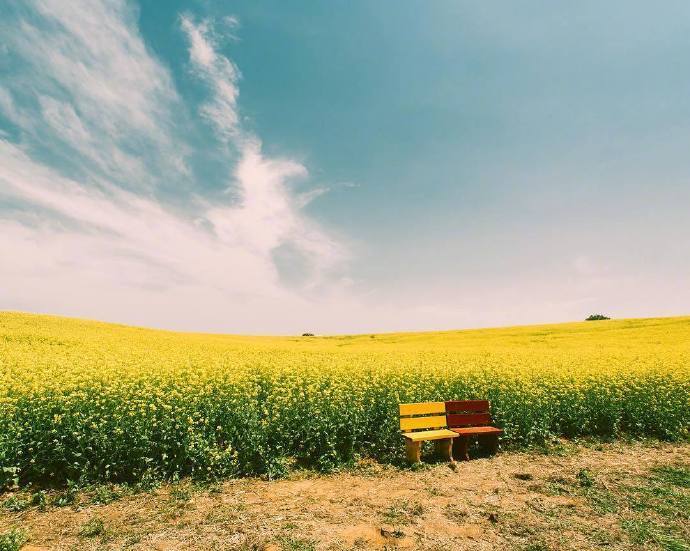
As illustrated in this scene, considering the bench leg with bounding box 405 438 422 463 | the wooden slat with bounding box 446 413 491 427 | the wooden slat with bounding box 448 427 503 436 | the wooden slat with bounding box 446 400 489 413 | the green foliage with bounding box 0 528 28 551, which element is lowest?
the green foliage with bounding box 0 528 28 551

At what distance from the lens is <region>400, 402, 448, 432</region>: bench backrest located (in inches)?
423

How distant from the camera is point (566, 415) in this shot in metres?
12.7

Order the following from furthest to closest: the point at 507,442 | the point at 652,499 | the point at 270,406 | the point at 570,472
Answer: the point at 507,442 → the point at 270,406 → the point at 570,472 → the point at 652,499

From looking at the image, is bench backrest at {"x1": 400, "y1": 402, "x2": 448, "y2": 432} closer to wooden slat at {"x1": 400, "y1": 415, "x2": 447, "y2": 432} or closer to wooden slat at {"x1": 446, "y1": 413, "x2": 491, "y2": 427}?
wooden slat at {"x1": 400, "y1": 415, "x2": 447, "y2": 432}

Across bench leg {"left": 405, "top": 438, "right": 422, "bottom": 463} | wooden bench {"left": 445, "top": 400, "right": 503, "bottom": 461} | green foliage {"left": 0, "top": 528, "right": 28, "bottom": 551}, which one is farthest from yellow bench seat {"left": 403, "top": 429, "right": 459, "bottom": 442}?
green foliage {"left": 0, "top": 528, "right": 28, "bottom": 551}

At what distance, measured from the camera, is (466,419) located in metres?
11.5

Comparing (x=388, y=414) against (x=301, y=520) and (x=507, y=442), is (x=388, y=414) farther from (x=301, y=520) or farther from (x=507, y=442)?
(x=301, y=520)

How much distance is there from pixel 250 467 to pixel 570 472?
6435 mm

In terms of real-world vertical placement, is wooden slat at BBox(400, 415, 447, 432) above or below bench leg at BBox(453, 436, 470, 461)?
above

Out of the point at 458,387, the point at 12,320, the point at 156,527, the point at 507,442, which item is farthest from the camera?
the point at 12,320

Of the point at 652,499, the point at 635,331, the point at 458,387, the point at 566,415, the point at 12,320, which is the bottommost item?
the point at 652,499

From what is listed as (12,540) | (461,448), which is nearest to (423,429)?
(461,448)

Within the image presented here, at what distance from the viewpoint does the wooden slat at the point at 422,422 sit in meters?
10.7

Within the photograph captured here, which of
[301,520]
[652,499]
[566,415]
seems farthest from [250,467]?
[566,415]
